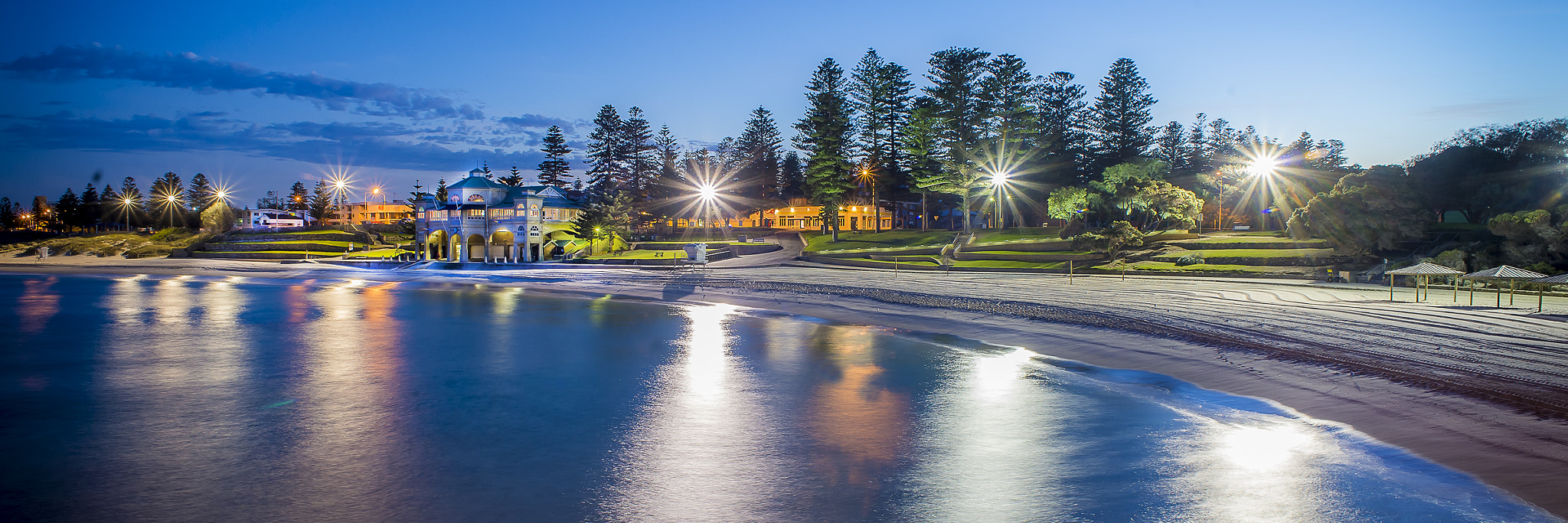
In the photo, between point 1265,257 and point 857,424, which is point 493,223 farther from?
point 857,424

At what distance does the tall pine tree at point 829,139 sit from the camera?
2761 inches

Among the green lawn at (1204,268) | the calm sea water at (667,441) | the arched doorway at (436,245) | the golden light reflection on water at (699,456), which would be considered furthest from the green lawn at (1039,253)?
the arched doorway at (436,245)

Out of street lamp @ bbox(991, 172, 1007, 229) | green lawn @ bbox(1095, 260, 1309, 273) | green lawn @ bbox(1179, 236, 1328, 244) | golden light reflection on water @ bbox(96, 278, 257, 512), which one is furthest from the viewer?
street lamp @ bbox(991, 172, 1007, 229)

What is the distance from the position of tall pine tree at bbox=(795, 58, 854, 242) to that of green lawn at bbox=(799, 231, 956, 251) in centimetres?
184

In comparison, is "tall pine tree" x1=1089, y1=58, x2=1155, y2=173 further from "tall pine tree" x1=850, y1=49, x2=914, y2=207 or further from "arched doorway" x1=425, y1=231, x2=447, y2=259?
"arched doorway" x1=425, y1=231, x2=447, y2=259

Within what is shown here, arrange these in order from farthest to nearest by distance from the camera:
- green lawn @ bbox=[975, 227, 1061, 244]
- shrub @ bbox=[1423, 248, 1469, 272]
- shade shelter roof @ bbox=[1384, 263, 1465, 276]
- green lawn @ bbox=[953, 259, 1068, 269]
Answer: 1. green lawn @ bbox=[975, 227, 1061, 244]
2. green lawn @ bbox=[953, 259, 1068, 269]
3. shrub @ bbox=[1423, 248, 1469, 272]
4. shade shelter roof @ bbox=[1384, 263, 1465, 276]

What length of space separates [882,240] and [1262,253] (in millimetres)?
31016

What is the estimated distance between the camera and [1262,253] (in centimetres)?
3922

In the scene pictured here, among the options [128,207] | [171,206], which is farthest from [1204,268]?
[128,207]

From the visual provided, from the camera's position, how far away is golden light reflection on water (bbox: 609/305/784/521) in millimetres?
8047

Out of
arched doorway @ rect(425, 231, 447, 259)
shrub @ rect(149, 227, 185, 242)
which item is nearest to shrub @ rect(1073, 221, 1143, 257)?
arched doorway @ rect(425, 231, 447, 259)

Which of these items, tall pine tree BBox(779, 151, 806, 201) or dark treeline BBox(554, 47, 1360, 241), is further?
tall pine tree BBox(779, 151, 806, 201)

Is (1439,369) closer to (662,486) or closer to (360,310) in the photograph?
(662,486)

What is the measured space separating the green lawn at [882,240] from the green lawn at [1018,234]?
2.68 metres
